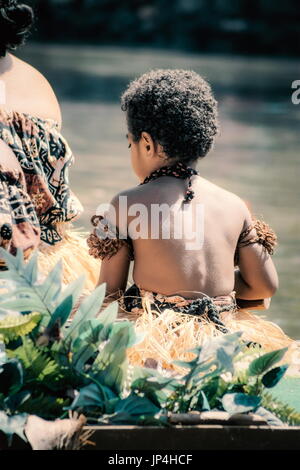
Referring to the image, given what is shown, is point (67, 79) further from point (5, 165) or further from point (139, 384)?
point (139, 384)

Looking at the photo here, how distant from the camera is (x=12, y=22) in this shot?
2.98m

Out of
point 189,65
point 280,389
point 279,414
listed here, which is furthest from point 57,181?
point 189,65

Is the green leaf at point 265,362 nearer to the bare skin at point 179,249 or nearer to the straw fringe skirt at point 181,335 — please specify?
the straw fringe skirt at point 181,335

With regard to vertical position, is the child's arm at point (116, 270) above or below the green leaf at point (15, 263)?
below

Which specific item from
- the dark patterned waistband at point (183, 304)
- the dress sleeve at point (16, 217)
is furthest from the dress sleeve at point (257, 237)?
the dress sleeve at point (16, 217)

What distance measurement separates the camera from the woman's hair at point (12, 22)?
117 inches

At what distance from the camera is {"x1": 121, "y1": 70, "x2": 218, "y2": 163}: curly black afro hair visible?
105 inches

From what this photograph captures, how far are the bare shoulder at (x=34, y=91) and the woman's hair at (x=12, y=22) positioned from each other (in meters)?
0.07

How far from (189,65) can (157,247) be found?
13.2 meters

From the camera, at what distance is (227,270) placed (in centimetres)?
268

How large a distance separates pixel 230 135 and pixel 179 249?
6847 millimetres

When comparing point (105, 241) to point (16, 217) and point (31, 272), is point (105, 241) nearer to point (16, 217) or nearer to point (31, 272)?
point (16, 217)

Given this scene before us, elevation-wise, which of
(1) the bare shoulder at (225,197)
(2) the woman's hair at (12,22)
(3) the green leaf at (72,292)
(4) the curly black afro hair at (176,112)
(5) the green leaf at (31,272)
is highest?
(2) the woman's hair at (12,22)

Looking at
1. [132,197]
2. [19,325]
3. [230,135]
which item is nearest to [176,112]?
[132,197]
